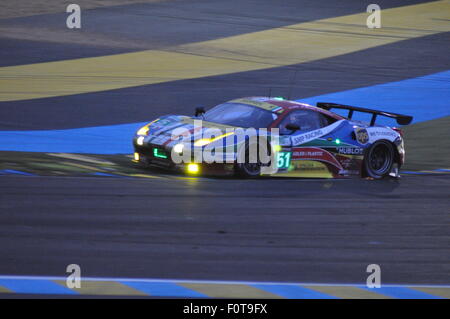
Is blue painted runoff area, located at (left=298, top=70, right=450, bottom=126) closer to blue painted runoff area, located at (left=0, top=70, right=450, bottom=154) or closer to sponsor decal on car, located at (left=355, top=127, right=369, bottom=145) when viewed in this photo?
blue painted runoff area, located at (left=0, top=70, right=450, bottom=154)

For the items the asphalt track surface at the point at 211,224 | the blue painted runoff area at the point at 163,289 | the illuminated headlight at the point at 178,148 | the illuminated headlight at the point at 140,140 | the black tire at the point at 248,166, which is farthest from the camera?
the illuminated headlight at the point at 140,140

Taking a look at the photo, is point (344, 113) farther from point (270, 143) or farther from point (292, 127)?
point (270, 143)

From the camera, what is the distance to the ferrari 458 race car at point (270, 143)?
11.3 m

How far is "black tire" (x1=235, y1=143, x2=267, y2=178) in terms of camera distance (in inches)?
451

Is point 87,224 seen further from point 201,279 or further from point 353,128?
point 353,128

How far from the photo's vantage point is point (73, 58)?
21.5 metres

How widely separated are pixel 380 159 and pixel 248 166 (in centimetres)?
268

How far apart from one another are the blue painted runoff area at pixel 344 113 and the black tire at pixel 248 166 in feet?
10.4

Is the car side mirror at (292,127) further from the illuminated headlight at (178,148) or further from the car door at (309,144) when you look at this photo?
the illuminated headlight at (178,148)

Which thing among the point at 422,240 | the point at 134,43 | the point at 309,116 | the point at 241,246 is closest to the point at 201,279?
the point at 241,246

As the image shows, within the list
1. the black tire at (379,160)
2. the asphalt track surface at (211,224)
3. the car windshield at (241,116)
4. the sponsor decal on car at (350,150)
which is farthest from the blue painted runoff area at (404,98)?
the car windshield at (241,116)

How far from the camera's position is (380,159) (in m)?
13.1

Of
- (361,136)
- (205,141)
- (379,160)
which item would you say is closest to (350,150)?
(361,136)
